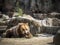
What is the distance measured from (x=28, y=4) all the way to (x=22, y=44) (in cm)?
1371

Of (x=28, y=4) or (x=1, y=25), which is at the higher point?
(x=28, y=4)

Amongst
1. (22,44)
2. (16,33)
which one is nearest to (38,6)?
(16,33)

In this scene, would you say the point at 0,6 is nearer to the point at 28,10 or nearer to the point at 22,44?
the point at 28,10

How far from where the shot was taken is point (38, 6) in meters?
18.6

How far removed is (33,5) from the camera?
18.5 meters

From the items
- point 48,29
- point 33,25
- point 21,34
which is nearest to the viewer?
Result: point 21,34

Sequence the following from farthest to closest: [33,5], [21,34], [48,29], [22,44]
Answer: [33,5] → [48,29] → [21,34] → [22,44]

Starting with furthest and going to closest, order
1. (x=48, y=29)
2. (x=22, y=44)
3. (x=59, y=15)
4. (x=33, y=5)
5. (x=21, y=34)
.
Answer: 1. (x=33, y=5)
2. (x=59, y=15)
3. (x=48, y=29)
4. (x=21, y=34)
5. (x=22, y=44)

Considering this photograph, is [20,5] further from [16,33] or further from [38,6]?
[16,33]

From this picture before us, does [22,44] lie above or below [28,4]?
below


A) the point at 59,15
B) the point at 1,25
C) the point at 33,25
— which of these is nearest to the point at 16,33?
the point at 33,25

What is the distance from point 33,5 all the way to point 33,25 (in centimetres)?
1017

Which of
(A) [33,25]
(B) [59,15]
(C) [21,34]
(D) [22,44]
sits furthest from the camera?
(B) [59,15]

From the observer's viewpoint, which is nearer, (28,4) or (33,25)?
(33,25)
